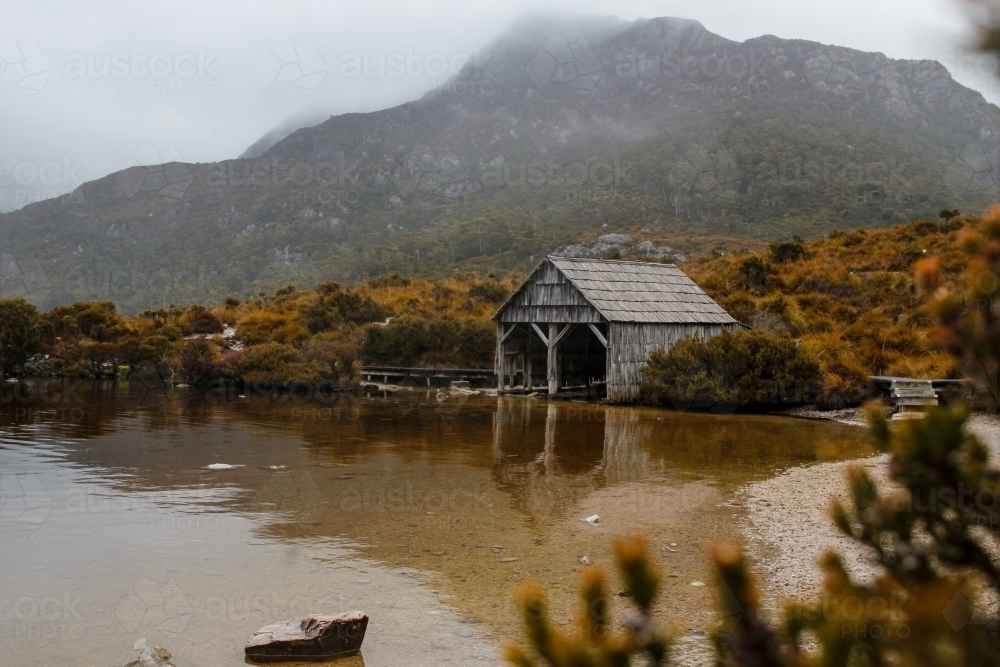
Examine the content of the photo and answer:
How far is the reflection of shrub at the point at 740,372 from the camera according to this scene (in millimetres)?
23094

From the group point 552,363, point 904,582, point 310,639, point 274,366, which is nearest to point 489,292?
point 552,363

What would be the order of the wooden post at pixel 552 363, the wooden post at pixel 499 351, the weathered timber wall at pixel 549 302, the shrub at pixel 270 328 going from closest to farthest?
the weathered timber wall at pixel 549 302 < the wooden post at pixel 552 363 < the wooden post at pixel 499 351 < the shrub at pixel 270 328

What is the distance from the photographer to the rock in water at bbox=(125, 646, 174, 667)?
5402 millimetres

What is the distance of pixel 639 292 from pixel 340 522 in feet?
64.6

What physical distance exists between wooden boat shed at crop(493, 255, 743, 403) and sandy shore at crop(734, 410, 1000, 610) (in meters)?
11.7

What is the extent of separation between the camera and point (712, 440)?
56.2 feet

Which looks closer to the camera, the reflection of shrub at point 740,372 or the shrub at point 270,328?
the reflection of shrub at point 740,372

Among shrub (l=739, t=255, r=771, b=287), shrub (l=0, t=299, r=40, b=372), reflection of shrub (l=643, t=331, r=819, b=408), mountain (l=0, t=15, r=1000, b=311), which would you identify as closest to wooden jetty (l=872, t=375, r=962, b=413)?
reflection of shrub (l=643, t=331, r=819, b=408)

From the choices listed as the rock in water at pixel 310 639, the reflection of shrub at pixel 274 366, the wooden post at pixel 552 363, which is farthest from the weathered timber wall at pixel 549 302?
the rock in water at pixel 310 639

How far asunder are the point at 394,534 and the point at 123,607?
2.95m

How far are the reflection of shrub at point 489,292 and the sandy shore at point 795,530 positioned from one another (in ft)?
93.4

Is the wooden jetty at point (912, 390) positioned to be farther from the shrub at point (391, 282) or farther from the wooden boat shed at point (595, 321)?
the shrub at point (391, 282)

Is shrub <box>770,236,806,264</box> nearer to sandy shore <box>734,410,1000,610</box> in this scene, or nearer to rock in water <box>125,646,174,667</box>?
sandy shore <box>734,410,1000,610</box>

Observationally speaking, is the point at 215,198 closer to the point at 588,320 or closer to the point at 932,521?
→ the point at 588,320
